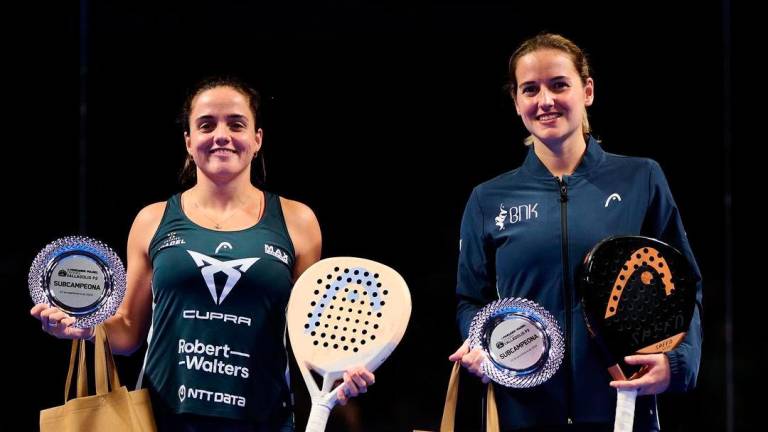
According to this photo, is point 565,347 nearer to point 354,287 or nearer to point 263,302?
point 354,287

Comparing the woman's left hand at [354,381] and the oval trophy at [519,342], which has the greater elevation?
the oval trophy at [519,342]

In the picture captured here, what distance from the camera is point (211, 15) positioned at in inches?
109

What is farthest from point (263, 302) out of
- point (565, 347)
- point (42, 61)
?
point (42, 61)

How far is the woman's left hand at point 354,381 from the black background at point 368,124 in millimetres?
1041

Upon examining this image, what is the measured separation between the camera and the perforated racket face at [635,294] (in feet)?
5.48

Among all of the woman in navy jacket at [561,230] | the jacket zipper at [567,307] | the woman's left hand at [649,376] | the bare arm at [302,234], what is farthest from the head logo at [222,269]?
the woman's left hand at [649,376]

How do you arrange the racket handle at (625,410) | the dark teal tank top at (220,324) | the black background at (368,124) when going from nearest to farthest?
the racket handle at (625,410) → the dark teal tank top at (220,324) → the black background at (368,124)

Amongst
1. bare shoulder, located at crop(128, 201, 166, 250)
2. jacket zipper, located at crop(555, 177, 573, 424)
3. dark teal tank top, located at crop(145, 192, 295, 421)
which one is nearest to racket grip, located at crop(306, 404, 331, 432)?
dark teal tank top, located at crop(145, 192, 295, 421)

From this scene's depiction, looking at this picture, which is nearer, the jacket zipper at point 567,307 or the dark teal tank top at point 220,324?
the jacket zipper at point 567,307

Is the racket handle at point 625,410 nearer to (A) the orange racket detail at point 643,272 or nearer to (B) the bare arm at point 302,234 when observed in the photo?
(A) the orange racket detail at point 643,272

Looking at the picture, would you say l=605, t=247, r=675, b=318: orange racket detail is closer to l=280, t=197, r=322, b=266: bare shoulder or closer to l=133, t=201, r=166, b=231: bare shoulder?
l=280, t=197, r=322, b=266: bare shoulder

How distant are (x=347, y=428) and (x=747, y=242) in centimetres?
125

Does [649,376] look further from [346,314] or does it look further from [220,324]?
[220,324]

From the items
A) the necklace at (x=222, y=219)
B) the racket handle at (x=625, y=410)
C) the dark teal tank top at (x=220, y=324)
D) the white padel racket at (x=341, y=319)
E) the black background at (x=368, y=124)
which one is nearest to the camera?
the racket handle at (x=625, y=410)
